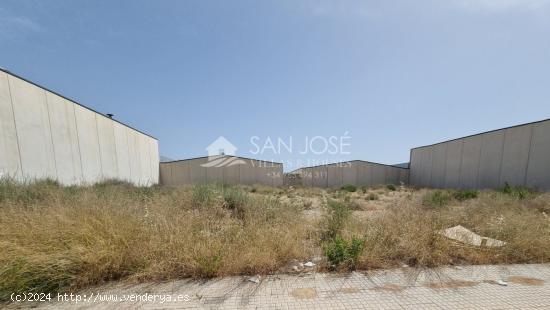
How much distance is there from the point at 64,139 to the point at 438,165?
27798mm

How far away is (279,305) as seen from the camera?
6.00 ft

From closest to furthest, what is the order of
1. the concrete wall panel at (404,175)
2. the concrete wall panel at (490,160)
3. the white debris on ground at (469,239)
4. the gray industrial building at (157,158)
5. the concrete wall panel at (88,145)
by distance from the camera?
the white debris on ground at (469,239)
the gray industrial building at (157,158)
the concrete wall panel at (88,145)
the concrete wall panel at (490,160)
the concrete wall panel at (404,175)

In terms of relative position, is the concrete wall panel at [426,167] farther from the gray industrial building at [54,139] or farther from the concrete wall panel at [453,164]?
the gray industrial building at [54,139]

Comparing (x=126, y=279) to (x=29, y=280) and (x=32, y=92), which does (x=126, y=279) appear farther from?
(x=32, y=92)

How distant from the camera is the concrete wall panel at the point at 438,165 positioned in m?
18.7

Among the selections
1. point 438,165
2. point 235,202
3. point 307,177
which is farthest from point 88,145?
point 438,165

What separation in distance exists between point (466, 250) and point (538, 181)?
13659 millimetres

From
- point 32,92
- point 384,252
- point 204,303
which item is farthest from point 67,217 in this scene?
point 32,92

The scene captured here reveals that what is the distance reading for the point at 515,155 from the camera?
39.4ft

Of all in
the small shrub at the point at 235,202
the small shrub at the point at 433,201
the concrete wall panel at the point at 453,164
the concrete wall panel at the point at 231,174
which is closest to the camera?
the small shrub at the point at 235,202

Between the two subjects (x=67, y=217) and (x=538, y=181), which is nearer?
(x=67, y=217)

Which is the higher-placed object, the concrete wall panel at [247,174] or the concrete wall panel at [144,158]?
the concrete wall panel at [144,158]

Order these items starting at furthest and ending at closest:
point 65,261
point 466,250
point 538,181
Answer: point 538,181 → point 466,250 → point 65,261

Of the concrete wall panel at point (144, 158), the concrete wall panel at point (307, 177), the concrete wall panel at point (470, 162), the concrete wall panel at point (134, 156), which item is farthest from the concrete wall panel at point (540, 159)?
the concrete wall panel at point (144, 158)
